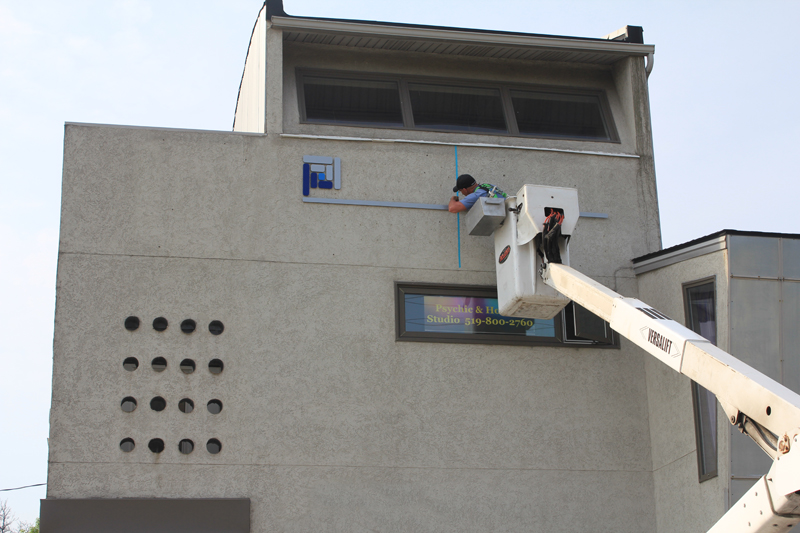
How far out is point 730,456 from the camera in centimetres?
852

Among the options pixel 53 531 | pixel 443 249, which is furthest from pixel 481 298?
pixel 53 531

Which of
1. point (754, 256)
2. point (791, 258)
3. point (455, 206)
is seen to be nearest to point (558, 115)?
point (455, 206)

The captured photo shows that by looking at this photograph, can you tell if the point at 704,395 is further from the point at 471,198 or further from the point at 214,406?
the point at 214,406

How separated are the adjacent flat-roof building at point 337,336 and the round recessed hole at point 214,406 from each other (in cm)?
4

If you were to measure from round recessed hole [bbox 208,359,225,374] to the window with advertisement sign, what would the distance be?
6.32 feet

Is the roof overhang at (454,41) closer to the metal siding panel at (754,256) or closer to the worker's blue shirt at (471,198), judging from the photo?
the worker's blue shirt at (471,198)

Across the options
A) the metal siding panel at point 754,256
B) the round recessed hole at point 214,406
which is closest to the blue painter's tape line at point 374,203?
the round recessed hole at point 214,406

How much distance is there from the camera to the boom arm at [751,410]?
18.9ft

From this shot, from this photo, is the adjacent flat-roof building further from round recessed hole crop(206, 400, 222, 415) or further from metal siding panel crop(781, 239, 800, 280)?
metal siding panel crop(781, 239, 800, 280)

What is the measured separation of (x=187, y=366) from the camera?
30.2 ft

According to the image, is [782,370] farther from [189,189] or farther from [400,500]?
[189,189]

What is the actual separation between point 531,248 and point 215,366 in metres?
3.45

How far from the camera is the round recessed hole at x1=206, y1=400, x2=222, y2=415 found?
9.13m

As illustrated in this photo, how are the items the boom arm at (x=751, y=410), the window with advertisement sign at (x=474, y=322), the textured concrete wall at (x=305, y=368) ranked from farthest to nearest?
the window with advertisement sign at (x=474, y=322)
the textured concrete wall at (x=305, y=368)
the boom arm at (x=751, y=410)
